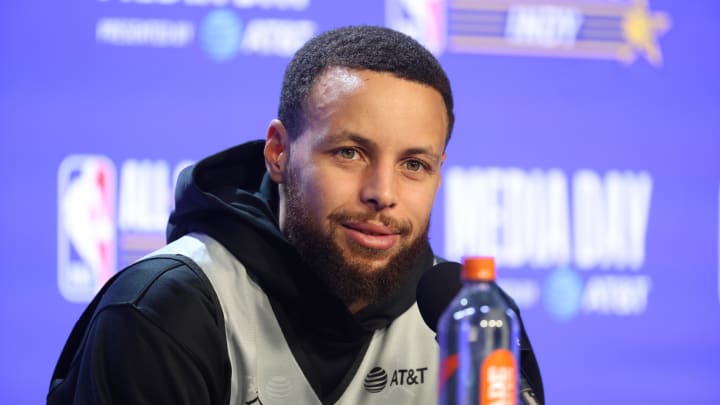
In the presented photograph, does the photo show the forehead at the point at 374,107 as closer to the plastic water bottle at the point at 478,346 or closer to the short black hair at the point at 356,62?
the short black hair at the point at 356,62

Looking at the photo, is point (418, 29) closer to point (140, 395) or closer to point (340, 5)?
point (340, 5)

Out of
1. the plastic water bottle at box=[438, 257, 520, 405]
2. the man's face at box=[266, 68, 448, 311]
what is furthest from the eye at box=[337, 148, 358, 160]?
the plastic water bottle at box=[438, 257, 520, 405]

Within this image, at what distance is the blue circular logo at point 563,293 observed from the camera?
352cm

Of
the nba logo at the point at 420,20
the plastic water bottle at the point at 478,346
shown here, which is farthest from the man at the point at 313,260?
the nba logo at the point at 420,20

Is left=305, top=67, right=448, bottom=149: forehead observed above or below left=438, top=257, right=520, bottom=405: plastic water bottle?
above

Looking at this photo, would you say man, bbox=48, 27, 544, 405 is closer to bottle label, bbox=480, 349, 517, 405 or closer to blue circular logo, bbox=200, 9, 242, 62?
bottle label, bbox=480, 349, 517, 405

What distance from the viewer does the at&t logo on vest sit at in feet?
6.70

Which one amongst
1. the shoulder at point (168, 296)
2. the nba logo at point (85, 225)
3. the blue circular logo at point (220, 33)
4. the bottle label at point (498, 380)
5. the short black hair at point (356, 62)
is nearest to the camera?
the bottle label at point (498, 380)

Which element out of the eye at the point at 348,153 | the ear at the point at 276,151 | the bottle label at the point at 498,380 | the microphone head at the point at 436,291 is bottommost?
the bottle label at the point at 498,380

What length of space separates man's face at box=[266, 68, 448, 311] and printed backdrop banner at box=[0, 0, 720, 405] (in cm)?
142

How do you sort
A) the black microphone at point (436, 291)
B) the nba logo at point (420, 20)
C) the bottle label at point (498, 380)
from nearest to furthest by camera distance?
1. the bottle label at point (498, 380)
2. the black microphone at point (436, 291)
3. the nba logo at point (420, 20)

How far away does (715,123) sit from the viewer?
12.7ft

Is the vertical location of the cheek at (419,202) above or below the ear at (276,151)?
below

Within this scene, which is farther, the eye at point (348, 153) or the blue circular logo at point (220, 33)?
the blue circular logo at point (220, 33)
